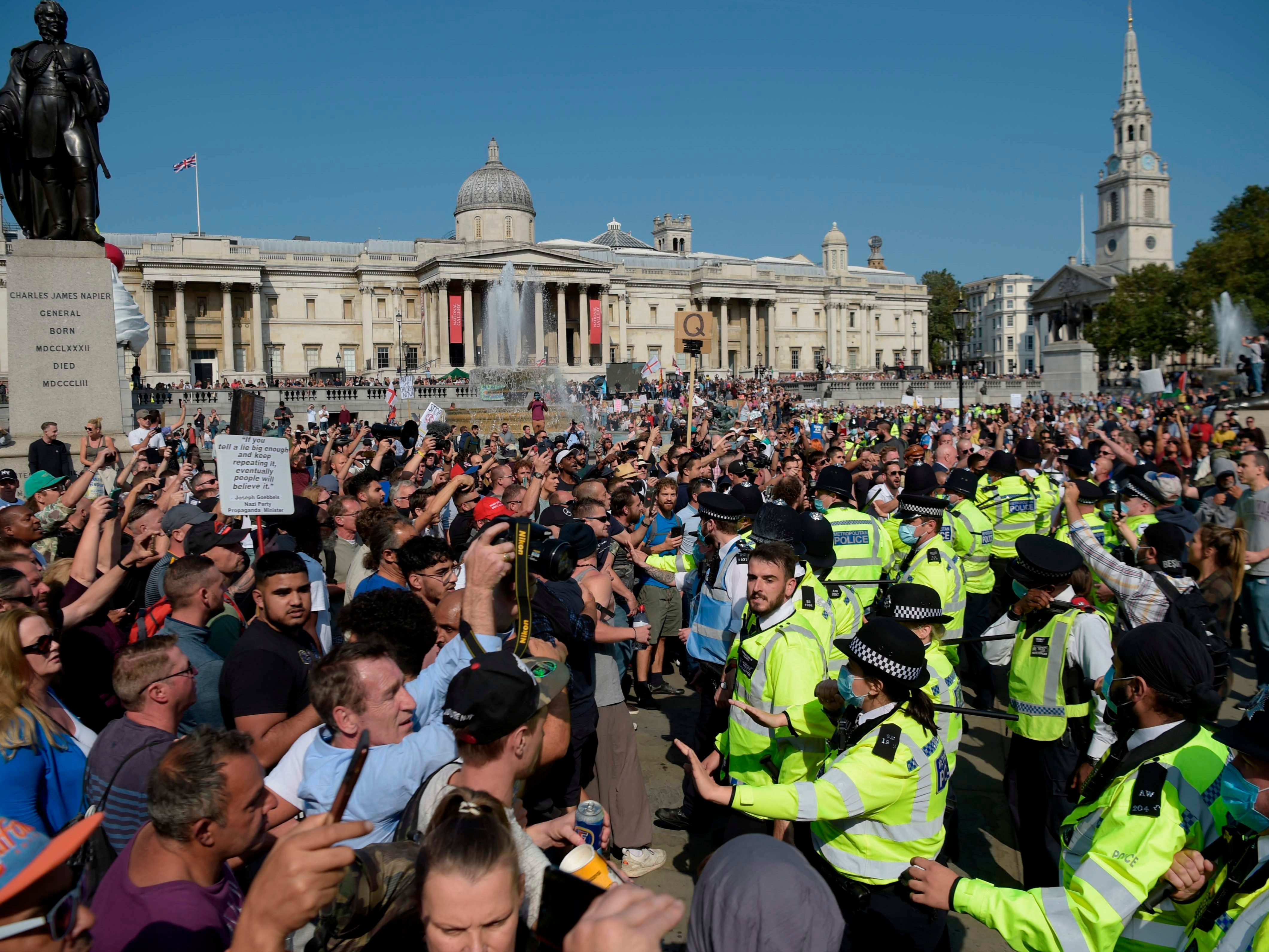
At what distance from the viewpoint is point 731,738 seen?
4402 millimetres

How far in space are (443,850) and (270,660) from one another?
2299mm

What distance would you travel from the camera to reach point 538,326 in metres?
71.0

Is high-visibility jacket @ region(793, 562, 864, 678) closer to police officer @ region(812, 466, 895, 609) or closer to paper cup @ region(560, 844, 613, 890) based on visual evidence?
police officer @ region(812, 466, 895, 609)

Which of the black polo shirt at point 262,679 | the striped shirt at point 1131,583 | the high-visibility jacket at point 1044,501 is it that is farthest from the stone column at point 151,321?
the striped shirt at point 1131,583

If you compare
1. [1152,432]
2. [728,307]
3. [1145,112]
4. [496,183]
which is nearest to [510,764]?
[1152,432]

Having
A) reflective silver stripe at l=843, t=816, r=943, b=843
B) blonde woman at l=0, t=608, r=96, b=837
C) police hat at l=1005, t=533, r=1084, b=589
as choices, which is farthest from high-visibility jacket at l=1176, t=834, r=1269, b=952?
blonde woman at l=0, t=608, r=96, b=837

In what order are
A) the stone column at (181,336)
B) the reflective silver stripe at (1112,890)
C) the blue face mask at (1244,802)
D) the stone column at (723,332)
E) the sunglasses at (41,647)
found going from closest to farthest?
the blue face mask at (1244,802) < the reflective silver stripe at (1112,890) < the sunglasses at (41,647) < the stone column at (181,336) < the stone column at (723,332)

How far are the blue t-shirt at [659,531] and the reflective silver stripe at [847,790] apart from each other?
197 inches

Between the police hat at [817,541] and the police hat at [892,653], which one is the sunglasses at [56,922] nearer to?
the police hat at [892,653]

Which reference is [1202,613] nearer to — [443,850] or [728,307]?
[443,850]

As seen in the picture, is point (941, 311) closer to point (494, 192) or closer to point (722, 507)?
point (494, 192)

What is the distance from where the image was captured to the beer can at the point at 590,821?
267 cm

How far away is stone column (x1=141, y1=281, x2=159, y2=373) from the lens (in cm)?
6225

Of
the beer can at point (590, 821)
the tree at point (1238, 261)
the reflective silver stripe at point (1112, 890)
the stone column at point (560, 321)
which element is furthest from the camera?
the stone column at point (560, 321)
